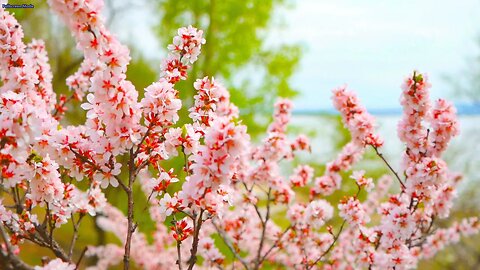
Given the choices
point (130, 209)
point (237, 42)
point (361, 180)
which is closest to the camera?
point (130, 209)

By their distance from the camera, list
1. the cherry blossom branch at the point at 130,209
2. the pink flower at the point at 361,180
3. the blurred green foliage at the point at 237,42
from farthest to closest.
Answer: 1. the blurred green foliage at the point at 237,42
2. the pink flower at the point at 361,180
3. the cherry blossom branch at the point at 130,209

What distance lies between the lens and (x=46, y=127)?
1998 mm

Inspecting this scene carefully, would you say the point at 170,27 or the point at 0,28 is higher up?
the point at 170,27

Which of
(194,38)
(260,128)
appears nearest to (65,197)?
(194,38)

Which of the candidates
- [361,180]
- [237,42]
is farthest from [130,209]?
[237,42]

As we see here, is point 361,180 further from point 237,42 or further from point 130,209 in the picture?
point 237,42

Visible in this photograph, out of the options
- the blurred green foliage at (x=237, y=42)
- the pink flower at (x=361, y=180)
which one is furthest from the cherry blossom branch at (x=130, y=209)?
the blurred green foliage at (x=237, y=42)

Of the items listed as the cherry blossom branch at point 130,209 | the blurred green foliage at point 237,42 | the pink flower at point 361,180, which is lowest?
the cherry blossom branch at point 130,209

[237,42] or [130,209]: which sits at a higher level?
[237,42]

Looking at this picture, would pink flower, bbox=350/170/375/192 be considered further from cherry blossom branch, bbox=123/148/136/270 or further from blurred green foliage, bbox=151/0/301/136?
blurred green foliage, bbox=151/0/301/136

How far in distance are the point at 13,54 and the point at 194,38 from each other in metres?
0.79

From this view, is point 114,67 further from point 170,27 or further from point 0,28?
point 170,27

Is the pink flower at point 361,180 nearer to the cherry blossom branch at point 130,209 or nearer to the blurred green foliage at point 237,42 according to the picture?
the cherry blossom branch at point 130,209

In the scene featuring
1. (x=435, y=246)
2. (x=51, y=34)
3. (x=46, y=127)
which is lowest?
(x=46, y=127)
